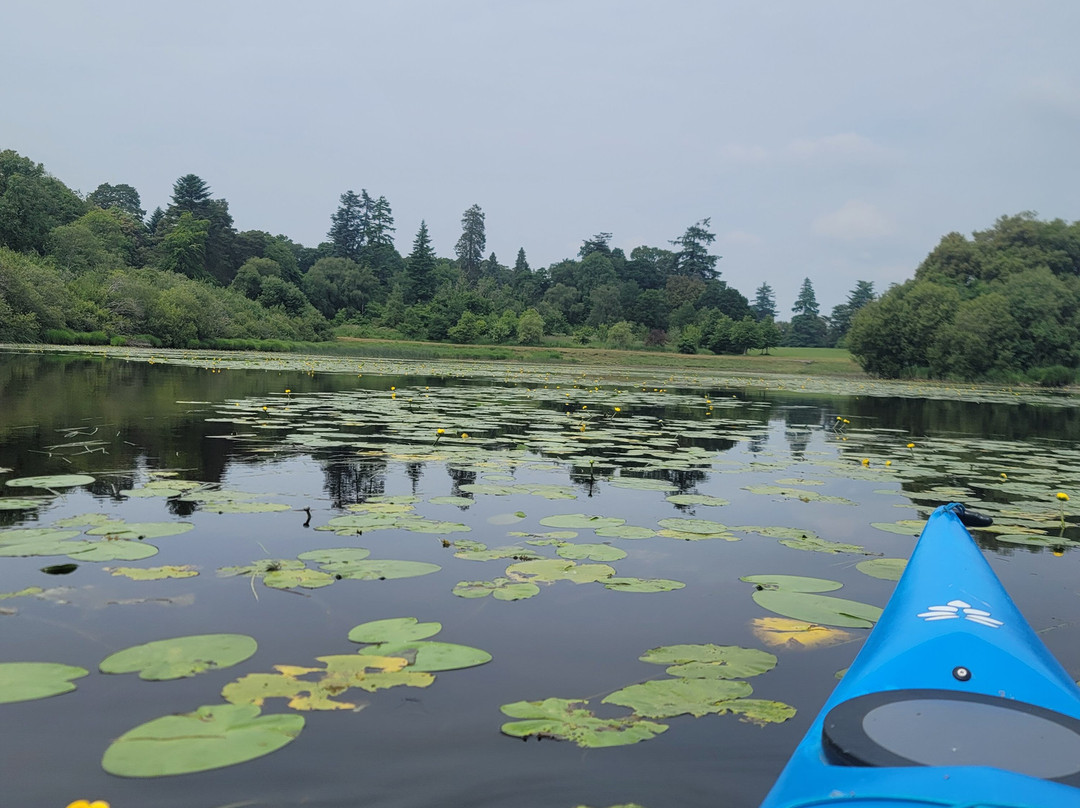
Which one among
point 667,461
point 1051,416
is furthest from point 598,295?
point 667,461

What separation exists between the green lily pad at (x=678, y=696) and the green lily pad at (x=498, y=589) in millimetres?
752

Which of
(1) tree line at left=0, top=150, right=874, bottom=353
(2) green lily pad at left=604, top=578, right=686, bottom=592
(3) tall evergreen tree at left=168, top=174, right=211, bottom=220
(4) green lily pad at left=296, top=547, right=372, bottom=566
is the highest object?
(3) tall evergreen tree at left=168, top=174, right=211, bottom=220

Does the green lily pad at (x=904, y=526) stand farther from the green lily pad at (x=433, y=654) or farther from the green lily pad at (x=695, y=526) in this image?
the green lily pad at (x=433, y=654)

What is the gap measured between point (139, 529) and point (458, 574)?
147 cm

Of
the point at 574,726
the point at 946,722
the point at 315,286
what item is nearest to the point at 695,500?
the point at 574,726

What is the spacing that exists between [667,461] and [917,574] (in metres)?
4.00

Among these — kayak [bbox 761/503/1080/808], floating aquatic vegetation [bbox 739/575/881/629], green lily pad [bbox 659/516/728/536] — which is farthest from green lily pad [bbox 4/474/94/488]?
kayak [bbox 761/503/1080/808]

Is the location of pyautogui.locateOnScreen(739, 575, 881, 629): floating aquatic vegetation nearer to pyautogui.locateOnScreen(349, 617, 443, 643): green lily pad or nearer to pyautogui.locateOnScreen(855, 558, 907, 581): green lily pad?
pyautogui.locateOnScreen(855, 558, 907, 581): green lily pad

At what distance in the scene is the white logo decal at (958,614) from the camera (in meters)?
1.89

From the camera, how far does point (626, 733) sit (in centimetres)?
181

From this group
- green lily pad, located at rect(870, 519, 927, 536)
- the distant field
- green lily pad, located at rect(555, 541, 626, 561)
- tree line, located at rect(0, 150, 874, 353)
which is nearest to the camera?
green lily pad, located at rect(555, 541, 626, 561)

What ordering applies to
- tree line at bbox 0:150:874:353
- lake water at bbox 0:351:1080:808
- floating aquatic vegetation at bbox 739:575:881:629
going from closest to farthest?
lake water at bbox 0:351:1080:808 → floating aquatic vegetation at bbox 739:575:881:629 → tree line at bbox 0:150:874:353

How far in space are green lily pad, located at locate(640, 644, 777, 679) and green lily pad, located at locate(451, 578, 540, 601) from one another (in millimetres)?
581

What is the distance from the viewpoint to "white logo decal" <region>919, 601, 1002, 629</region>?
1886 millimetres
